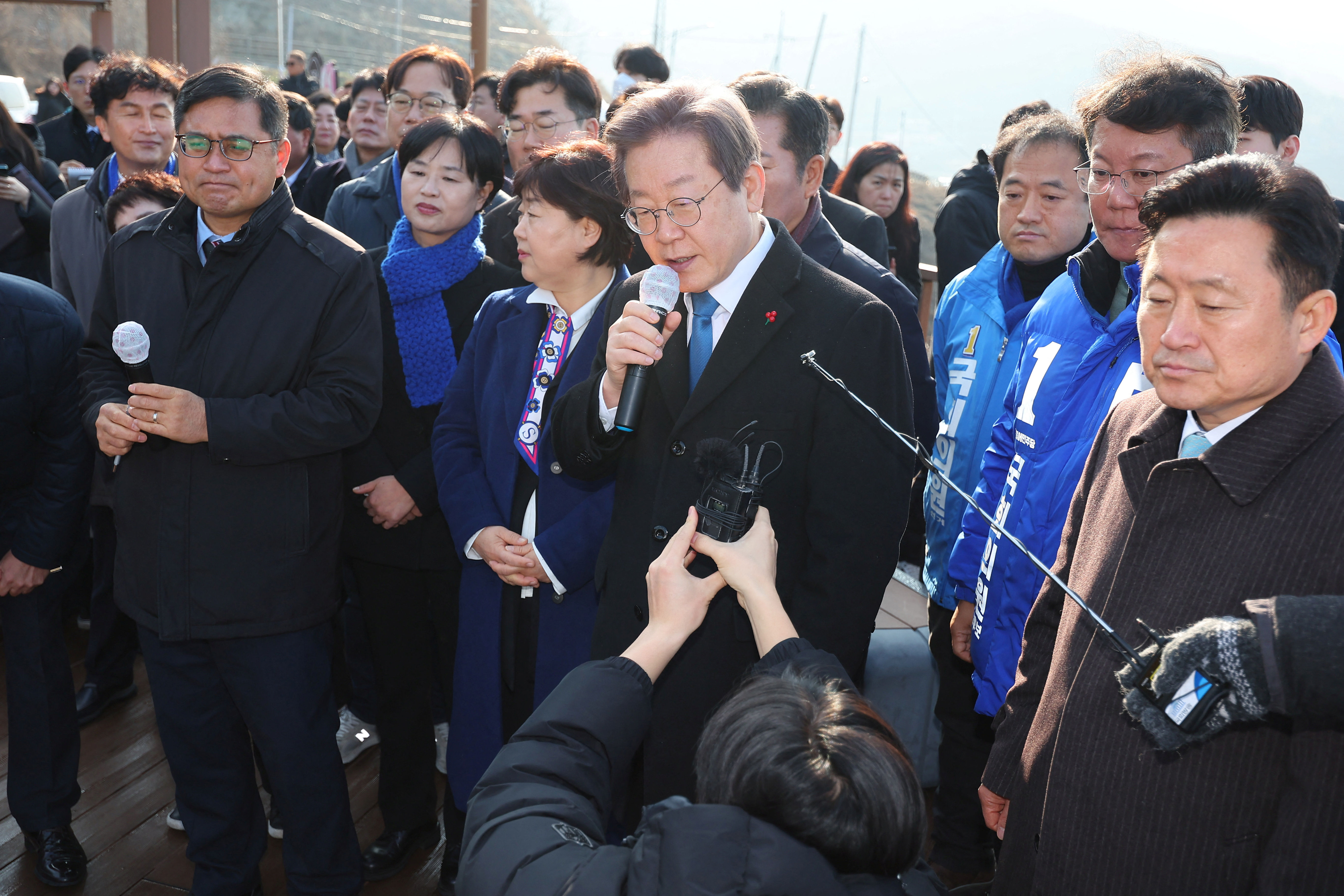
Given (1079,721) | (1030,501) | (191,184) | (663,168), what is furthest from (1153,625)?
(191,184)

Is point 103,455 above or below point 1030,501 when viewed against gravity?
below

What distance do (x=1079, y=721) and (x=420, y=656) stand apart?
76.2 inches

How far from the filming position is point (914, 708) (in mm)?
3066

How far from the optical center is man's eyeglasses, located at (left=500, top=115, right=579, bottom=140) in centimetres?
354

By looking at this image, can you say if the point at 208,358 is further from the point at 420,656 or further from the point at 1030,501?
the point at 1030,501

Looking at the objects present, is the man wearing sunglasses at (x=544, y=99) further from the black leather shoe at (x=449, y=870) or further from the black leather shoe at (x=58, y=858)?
the black leather shoe at (x=58, y=858)

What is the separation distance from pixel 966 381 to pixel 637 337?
1233mm

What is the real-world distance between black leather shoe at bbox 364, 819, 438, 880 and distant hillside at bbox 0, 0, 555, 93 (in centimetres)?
1949

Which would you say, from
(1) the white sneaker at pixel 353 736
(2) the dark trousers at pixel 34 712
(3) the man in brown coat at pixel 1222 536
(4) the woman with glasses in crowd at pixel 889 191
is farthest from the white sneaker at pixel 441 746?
(4) the woman with glasses in crowd at pixel 889 191

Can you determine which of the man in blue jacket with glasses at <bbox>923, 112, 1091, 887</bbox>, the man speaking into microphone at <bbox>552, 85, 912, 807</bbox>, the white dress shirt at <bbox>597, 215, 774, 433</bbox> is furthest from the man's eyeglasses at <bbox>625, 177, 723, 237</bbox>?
the man in blue jacket with glasses at <bbox>923, 112, 1091, 887</bbox>

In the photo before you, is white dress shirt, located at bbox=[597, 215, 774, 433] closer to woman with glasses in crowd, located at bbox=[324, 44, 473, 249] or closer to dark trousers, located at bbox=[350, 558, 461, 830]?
dark trousers, located at bbox=[350, 558, 461, 830]

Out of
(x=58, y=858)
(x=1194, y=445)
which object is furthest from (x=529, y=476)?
(x=58, y=858)

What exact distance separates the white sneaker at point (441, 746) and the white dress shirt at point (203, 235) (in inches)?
60.8

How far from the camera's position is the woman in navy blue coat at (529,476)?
7.59ft
